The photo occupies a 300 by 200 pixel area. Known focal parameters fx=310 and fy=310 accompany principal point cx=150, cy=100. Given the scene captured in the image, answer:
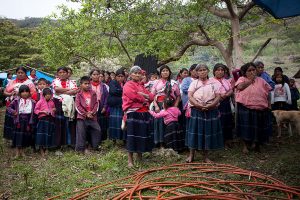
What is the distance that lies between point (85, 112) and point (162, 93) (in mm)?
1596

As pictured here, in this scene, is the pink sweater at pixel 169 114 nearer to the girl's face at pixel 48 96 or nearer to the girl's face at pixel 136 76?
the girl's face at pixel 136 76

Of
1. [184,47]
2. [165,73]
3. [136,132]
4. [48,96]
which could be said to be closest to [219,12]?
[184,47]

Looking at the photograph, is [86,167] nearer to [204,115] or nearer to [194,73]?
[204,115]

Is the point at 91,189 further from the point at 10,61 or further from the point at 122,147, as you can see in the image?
the point at 10,61

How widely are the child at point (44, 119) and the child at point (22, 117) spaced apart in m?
0.17

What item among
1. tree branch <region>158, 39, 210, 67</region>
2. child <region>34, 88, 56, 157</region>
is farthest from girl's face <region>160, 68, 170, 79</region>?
tree branch <region>158, 39, 210, 67</region>

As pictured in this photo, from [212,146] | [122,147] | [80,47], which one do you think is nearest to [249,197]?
[212,146]

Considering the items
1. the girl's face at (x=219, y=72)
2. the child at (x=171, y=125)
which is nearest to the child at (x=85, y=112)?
the child at (x=171, y=125)

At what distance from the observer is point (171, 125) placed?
234 inches

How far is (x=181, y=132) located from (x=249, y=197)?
2.73 m

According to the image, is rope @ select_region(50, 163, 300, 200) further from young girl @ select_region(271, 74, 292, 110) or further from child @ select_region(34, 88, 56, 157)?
young girl @ select_region(271, 74, 292, 110)

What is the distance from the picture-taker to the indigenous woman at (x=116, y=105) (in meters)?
6.83

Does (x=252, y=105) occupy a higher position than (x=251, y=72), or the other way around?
(x=251, y=72)

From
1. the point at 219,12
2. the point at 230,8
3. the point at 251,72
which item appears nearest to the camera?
the point at 251,72
